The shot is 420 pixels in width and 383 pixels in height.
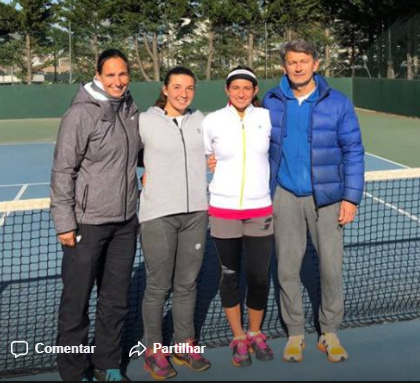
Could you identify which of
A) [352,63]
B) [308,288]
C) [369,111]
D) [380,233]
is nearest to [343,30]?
[352,63]

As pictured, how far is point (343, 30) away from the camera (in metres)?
28.5

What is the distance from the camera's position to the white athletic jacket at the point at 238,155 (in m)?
3.07

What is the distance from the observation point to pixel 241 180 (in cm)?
309

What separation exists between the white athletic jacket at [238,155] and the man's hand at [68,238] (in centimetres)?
76

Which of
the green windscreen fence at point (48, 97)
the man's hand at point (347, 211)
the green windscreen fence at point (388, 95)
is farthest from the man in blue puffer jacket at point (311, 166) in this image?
the green windscreen fence at point (48, 97)

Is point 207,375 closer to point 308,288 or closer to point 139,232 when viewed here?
point 139,232

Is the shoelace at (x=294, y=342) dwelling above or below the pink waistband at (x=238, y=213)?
below

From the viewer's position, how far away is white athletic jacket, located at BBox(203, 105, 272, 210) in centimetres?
307

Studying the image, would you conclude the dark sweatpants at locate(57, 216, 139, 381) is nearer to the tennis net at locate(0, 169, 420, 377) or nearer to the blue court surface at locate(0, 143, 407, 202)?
the tennis net at locate(0, 169, 420, 377)

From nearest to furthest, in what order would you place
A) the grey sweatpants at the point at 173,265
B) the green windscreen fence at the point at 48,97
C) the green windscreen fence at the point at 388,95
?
1. the grey sweatpants at the point at 173,265
2. the green windscreen fence at the point at 388,95
3. the green windscreen fence at the point at 48,97

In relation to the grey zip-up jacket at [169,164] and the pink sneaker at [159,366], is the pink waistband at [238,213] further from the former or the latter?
the pink sneaker at [159,366]

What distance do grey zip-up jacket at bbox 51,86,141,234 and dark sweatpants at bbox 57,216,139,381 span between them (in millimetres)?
94

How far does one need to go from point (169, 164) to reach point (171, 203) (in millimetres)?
195

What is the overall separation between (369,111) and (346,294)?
19.3 m
